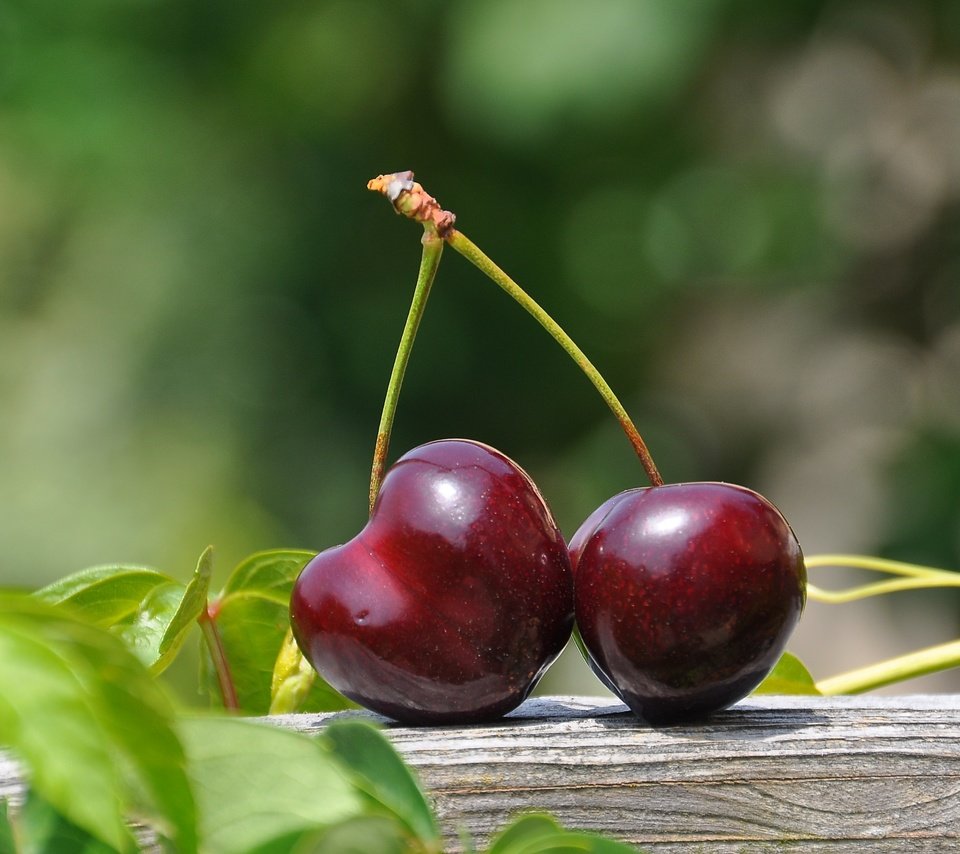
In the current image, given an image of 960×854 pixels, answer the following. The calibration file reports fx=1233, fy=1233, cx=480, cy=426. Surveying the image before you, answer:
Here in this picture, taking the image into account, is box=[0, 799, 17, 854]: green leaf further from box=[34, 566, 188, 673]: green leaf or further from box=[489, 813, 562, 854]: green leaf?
box=[34, 566, 188, 673]: green leaf

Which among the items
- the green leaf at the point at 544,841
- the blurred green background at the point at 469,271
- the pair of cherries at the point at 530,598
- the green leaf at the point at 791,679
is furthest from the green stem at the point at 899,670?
the blurred green background at the point at 469,271

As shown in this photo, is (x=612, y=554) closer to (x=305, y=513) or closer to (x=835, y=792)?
(x=835, y=792)

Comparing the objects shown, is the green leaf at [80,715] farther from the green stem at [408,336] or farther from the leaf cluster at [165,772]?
the green stem at [408,336]

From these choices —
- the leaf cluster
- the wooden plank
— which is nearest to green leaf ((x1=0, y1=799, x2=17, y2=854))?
the leaf cluster

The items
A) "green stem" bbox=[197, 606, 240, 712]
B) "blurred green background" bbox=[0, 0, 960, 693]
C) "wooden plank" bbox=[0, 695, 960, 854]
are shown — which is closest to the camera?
"wooden plank" bbox=[0, 695, 960, 854]

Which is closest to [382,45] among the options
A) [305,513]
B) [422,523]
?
[305,513]

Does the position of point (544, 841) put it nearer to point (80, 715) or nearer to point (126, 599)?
point (80, 715)
